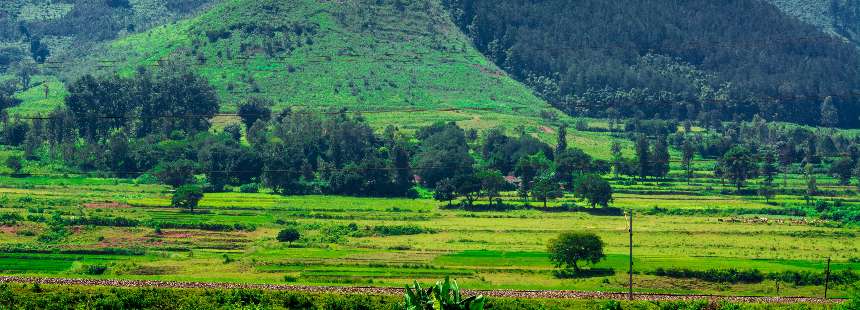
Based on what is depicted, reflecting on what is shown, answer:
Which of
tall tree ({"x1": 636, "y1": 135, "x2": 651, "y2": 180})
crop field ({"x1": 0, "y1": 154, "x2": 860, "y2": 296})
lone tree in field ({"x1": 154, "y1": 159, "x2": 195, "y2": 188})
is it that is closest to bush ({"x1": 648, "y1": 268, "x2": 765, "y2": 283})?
crop field ({"x1": 0, "y1": 154, "x2": 860, "y2": 296})

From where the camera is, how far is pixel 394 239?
4016 inches

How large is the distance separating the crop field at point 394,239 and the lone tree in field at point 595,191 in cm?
211

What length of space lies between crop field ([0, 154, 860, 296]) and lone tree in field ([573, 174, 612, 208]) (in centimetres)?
211

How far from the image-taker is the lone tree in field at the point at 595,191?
391 ft

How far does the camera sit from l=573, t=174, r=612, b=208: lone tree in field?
119 meters

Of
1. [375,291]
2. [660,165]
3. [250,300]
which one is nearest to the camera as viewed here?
A: [250,300]

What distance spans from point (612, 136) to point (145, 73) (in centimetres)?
6415

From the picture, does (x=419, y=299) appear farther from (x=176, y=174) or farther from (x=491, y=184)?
(x=176, y=174)

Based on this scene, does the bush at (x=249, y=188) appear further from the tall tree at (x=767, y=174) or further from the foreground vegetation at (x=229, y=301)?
the foreground vegetation at (x=229, y=301)

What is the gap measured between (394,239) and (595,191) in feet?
83.3

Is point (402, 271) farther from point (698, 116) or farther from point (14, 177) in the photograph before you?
point (698, 116)

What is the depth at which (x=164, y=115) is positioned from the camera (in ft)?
521

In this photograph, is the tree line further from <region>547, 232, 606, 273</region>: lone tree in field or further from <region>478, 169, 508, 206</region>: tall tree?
<region>547, 232, 606, 273</region>: lone tree in field

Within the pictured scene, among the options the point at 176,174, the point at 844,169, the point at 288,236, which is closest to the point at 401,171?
the point at 176,174
